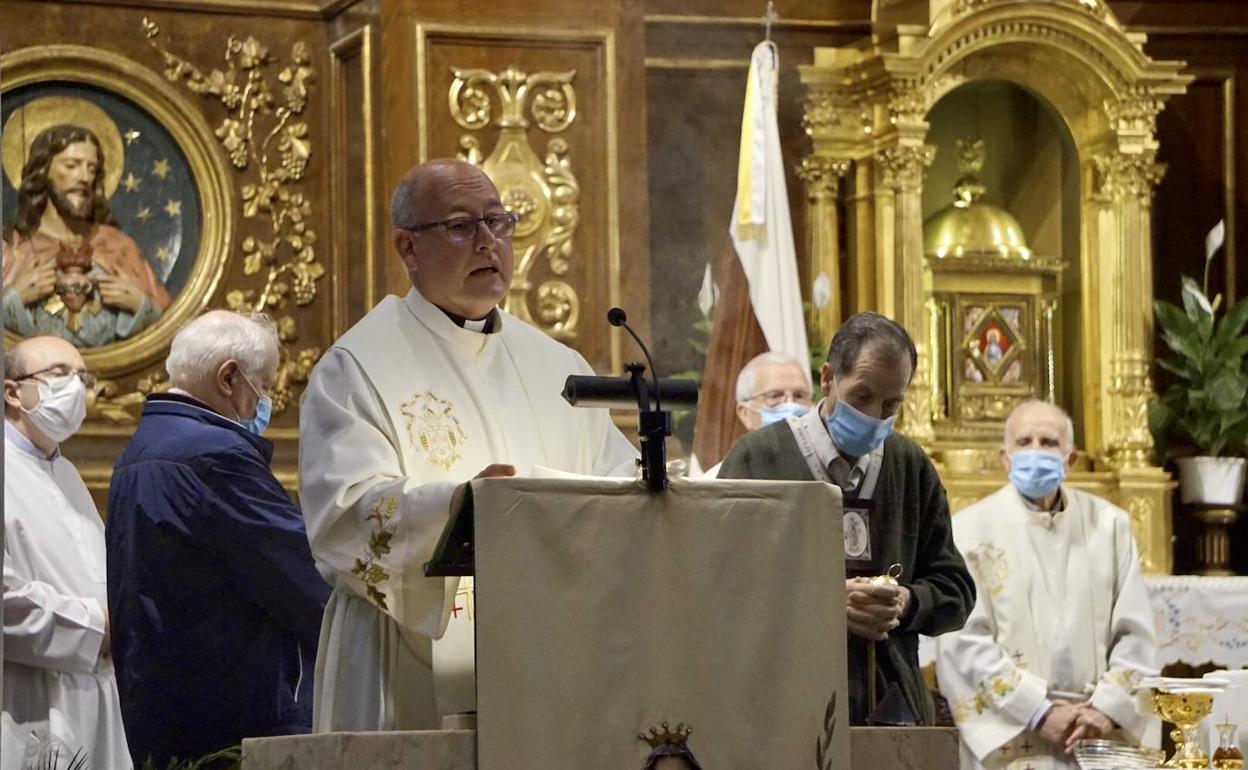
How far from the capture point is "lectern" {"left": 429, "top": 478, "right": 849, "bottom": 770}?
3080 mm

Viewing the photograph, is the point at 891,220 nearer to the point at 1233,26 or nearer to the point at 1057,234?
the point at 1057,234

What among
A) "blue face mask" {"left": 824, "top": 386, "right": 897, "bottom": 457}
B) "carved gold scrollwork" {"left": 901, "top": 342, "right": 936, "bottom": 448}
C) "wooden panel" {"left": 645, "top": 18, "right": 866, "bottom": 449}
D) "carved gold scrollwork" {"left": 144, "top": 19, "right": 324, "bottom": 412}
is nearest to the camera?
"blue face mask" {"left": 824, "top": 386, "right": 897, "bottom": 457}

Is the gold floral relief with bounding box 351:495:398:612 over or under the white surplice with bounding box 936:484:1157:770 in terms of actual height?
over

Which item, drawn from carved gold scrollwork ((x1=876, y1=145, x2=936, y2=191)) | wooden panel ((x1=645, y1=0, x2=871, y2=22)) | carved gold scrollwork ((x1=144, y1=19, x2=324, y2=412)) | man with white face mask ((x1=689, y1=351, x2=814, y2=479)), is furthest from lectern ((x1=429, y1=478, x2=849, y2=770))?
wooden panel ((x1=645, y1=0, x2=871, y2=22))

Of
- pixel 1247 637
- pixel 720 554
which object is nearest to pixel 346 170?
pixel 1247 637

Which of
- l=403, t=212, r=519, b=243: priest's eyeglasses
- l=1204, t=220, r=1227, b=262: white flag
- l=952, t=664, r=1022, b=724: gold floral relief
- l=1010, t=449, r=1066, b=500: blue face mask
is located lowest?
l=952, t=664, r=1022, b=724: gold floral relief

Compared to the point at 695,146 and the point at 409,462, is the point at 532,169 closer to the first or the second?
the point at 695,146

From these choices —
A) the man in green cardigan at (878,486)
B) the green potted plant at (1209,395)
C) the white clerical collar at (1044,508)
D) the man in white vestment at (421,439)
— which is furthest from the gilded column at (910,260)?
the man in white vestment at (421,439)

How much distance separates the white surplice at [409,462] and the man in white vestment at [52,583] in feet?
5.43

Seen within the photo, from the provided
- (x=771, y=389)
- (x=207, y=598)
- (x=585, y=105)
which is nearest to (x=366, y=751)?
(x=207, y=598)

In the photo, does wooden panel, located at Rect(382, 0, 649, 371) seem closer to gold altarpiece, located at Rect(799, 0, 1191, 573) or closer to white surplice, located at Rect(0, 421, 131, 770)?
gold altarpiece, located at Rect(799, 0, 1191, 573)

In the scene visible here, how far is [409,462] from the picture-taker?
158 inches

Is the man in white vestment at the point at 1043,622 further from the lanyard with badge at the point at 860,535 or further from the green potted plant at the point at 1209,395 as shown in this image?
the lanyard with badge at the point at 860,535

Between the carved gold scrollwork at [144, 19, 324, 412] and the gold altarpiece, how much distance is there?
7.33ft
